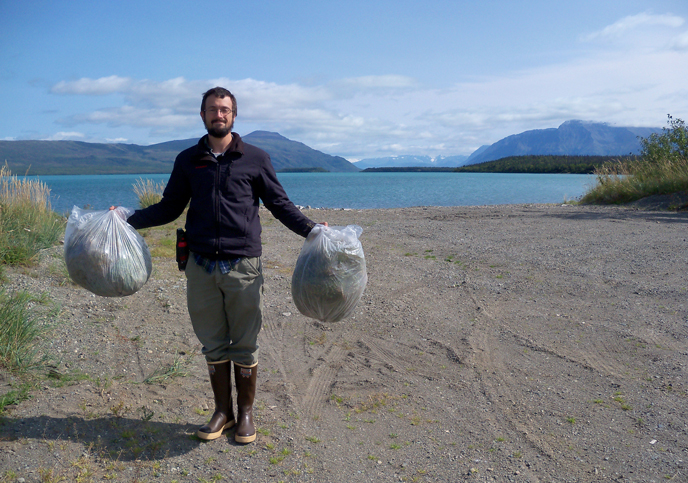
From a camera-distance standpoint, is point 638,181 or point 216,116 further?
point 638,181

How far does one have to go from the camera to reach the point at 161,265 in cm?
794

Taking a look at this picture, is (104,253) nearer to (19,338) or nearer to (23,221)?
(19,338)

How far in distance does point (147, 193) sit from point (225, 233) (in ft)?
45.3

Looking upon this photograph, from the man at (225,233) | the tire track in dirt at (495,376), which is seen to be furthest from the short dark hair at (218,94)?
the tire track in dirt at (495,376)

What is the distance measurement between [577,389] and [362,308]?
111 inches

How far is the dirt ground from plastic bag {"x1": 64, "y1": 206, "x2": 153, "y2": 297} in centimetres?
96

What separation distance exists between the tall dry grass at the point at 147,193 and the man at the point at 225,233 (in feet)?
41.2

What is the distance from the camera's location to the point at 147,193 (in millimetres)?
15531

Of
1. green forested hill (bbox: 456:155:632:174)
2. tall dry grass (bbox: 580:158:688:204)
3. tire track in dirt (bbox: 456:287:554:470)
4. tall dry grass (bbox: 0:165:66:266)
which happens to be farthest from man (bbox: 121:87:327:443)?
green forested hill (bbox: 456:155:632:174)

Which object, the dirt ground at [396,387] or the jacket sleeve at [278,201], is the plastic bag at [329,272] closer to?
the jacket sleeve at [278,201]

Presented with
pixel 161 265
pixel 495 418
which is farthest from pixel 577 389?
pixel 161 265

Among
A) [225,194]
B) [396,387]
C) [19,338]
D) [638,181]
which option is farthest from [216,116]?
[638,181]

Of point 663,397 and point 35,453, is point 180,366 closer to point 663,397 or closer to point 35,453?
point 35,453

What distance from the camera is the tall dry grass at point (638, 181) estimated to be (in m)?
17.9
